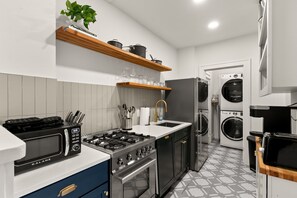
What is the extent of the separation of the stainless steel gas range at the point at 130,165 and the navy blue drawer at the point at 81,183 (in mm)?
89

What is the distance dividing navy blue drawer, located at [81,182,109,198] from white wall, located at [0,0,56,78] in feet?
3.15

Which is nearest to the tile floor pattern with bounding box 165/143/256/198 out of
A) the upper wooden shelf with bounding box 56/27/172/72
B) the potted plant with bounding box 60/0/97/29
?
the upper wooden shelf with bounding box 56/27/172/72

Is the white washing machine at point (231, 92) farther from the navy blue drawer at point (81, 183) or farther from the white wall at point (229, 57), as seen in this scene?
the navy blue drawer at point (81, 183)

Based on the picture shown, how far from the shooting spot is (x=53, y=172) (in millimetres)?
788

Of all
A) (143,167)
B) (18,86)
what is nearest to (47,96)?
(18,86)

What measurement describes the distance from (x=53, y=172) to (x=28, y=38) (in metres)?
0.98

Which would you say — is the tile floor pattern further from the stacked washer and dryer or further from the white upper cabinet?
the white upper cabinet

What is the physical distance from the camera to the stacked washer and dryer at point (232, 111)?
11.5ft

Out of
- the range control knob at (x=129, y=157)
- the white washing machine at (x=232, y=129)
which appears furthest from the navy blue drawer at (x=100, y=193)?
the white washing machine at (x=232, y=129)

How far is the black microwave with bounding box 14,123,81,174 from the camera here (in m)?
0.78

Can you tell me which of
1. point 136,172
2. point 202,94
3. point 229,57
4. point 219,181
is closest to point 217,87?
point 229,57

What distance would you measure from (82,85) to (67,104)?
0.26 metres

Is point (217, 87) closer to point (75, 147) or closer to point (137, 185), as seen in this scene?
point (137, 185)

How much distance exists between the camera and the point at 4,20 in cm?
96
